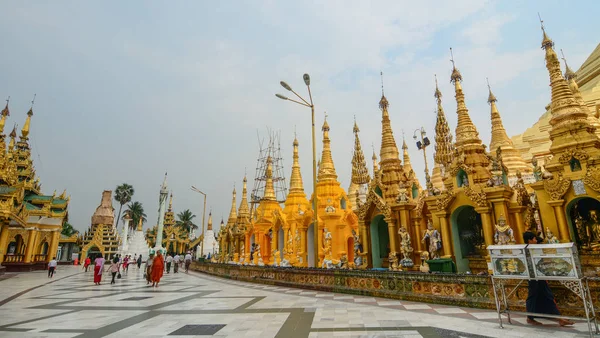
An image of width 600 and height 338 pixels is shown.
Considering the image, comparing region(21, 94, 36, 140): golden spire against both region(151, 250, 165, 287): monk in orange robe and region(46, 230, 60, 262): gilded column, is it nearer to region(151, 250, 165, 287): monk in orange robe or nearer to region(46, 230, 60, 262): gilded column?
region(46, 230, 60, 262): gilded column

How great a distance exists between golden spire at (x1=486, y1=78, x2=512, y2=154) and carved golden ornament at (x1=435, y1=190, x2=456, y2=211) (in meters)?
8.81

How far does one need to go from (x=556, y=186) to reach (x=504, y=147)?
10.5 m

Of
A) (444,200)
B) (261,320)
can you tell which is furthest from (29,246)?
(444,200)

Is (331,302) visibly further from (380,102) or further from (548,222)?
(380,102)

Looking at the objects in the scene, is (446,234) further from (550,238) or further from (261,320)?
(261,320)

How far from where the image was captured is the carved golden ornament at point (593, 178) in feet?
28.3

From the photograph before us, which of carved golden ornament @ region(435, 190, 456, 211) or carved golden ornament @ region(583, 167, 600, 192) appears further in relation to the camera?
carved golden ornament @ region(435, 190, 456, 211)

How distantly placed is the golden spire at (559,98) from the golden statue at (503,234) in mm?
3938

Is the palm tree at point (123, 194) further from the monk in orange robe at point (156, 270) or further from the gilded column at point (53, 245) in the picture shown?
the monk in orange robe at point (156, 270)

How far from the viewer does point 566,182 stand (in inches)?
363

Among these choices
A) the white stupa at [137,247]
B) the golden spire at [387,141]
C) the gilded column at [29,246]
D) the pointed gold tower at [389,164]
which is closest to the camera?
the pointed gold tower at [389,164]

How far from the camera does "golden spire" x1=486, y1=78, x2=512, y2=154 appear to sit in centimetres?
1923

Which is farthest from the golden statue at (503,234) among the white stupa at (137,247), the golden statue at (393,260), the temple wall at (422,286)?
the white stupa at (137,247)

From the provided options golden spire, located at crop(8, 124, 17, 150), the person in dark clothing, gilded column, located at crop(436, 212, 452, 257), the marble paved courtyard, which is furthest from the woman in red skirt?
golden spire, located at crop(8, 124, 17, 150)
